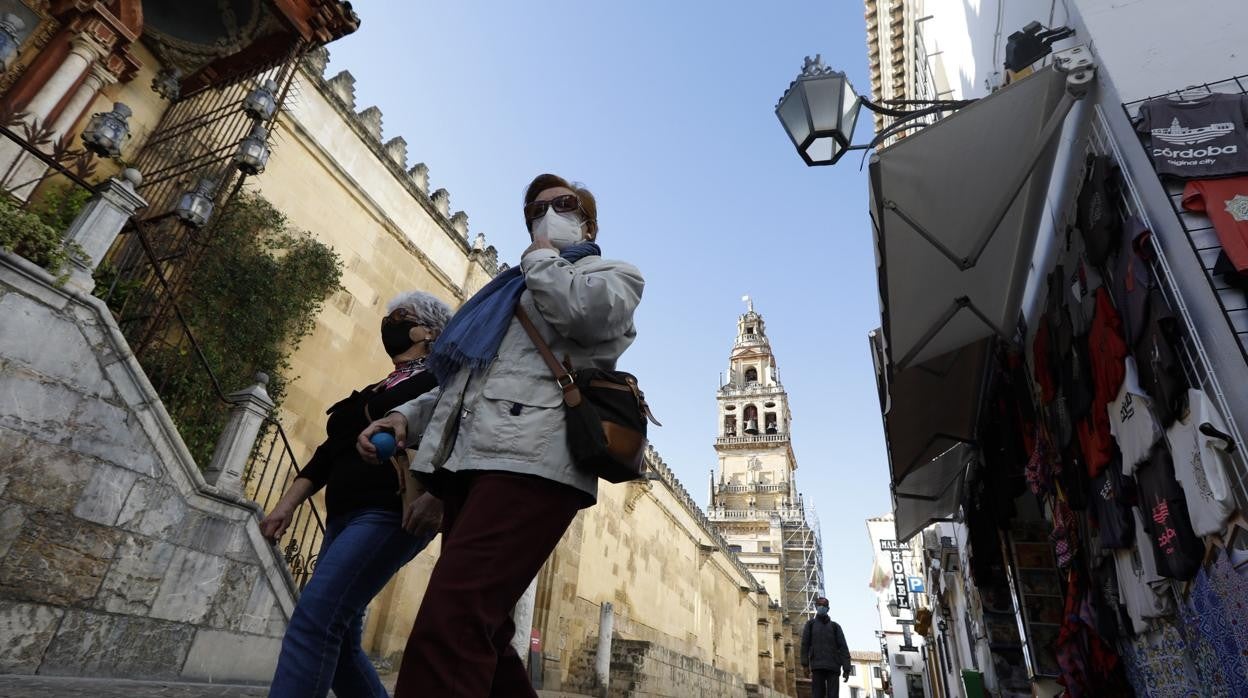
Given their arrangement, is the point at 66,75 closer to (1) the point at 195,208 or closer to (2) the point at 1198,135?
(1) the point at 195,208

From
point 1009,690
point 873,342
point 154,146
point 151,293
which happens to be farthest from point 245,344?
point 1009,690

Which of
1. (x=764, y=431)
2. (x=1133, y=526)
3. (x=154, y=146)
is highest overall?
(x=764, y=431)

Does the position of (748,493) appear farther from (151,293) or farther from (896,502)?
(151,293)

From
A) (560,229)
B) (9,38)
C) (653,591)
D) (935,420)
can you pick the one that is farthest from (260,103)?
(653,591)

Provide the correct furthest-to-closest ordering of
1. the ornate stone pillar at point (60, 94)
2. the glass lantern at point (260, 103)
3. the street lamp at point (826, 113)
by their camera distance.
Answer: the glass lantern at point (260, 103) → the ornate stone pillar at point (60, 94) → the street lamp at point (826, 113)

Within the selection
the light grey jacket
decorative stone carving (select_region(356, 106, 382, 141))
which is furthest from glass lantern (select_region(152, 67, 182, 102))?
the light grey jacket

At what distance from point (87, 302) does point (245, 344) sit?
2.98m

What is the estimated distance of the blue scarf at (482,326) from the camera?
1.64m

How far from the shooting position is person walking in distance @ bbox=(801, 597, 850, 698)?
831 cm

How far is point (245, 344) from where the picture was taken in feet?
23.1

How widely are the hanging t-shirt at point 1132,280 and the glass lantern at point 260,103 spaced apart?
8489mm

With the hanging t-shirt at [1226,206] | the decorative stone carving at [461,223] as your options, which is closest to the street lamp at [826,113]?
the hanging t-shirt at [1226,206]

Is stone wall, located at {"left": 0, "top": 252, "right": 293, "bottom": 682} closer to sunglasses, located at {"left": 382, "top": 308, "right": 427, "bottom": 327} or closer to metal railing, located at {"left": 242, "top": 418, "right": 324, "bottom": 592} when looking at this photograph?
A: metal railing, located at {"left": 242, "top": 418, "right": 324, "bottom": 592}

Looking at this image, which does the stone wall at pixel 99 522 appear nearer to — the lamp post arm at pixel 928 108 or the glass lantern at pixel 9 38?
the glass lantern at pixel 9 38
